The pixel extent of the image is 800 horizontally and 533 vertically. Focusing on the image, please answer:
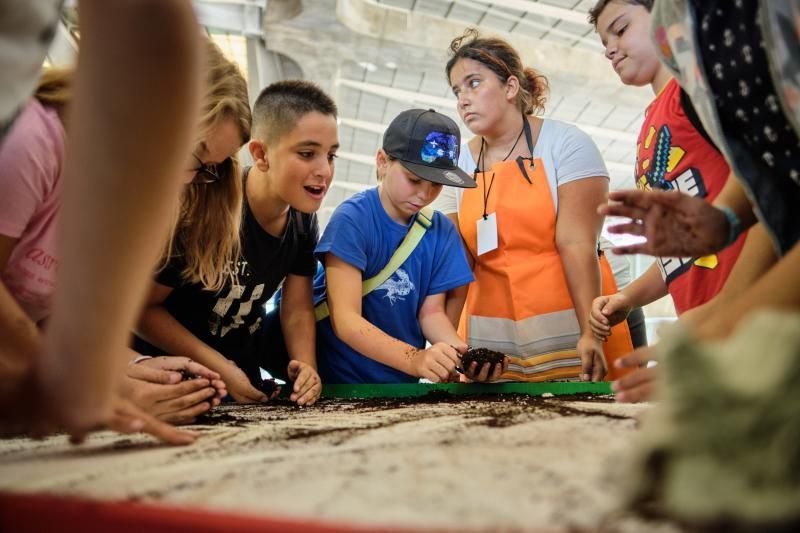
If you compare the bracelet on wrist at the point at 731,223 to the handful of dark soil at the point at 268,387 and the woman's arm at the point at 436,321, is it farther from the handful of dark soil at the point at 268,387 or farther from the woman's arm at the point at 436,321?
the handful of dark soil at the point at 268,387

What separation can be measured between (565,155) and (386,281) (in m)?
0.86

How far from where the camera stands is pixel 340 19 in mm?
5957

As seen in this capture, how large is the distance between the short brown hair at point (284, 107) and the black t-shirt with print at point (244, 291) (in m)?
0.30

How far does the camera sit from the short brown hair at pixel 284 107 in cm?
220

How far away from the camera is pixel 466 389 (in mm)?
1958

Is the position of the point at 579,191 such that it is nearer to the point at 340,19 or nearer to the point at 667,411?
the point at 667,411

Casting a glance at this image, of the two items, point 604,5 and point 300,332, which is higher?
point 604,5

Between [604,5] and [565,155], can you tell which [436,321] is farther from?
[604,5]

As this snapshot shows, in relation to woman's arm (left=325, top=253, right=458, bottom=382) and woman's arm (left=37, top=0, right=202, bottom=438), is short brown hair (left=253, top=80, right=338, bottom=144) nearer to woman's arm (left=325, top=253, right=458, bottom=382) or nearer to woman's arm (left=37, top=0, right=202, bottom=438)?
woman's arm (left=325, top=253, right=458, bottom=382)

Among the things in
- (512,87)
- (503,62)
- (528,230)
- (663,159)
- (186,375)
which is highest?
(503,62)

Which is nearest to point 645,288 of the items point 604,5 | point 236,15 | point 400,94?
point 604,5

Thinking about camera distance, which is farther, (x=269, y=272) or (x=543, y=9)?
(x=543, y=9)

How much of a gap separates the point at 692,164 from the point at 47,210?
59.7 inches

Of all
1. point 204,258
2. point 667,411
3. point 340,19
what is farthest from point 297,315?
point 340,19
